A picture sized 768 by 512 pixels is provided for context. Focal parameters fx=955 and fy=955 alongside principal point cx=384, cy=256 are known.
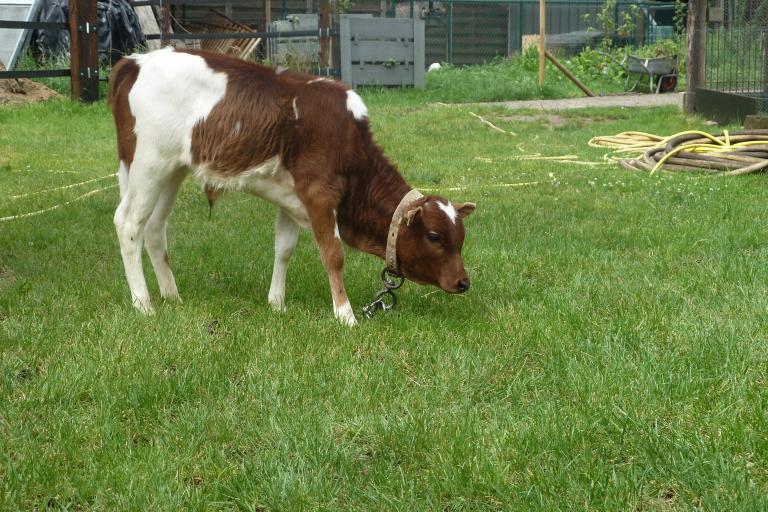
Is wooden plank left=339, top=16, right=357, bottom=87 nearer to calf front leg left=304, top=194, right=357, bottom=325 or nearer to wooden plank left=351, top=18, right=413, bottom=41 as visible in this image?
wooden plank left=351, top=18, right=413, bottom=41

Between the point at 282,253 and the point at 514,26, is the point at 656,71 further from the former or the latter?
the point at 282,253

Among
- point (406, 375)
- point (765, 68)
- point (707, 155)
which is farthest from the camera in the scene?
point (765, 68)

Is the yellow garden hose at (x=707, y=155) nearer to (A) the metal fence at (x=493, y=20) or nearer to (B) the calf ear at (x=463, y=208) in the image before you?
(B) the calf ear at (x=463, y=208)

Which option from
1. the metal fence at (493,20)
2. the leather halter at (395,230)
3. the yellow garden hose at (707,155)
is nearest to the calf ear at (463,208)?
the leather halter at (395,230)

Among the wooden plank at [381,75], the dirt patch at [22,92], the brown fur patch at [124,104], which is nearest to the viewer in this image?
the brown fur patch at [124,104]

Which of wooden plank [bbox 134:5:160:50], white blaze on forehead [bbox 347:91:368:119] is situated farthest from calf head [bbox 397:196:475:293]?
wooden plank [bbox 134:5:160:50]

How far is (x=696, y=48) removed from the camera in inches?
557

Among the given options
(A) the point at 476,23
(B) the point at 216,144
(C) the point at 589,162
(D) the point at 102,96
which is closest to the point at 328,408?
(B) the point at 216,144

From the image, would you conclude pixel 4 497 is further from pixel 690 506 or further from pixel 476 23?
→ pixel 476 23

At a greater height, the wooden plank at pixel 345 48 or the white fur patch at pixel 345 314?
the wooden plank at pixel 345 48

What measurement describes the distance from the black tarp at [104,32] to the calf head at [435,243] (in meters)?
14.9

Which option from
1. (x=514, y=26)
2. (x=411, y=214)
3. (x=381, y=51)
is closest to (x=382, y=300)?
(x=411, y=214)

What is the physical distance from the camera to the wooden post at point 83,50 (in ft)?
51.4

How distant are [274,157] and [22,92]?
41.9 ft
